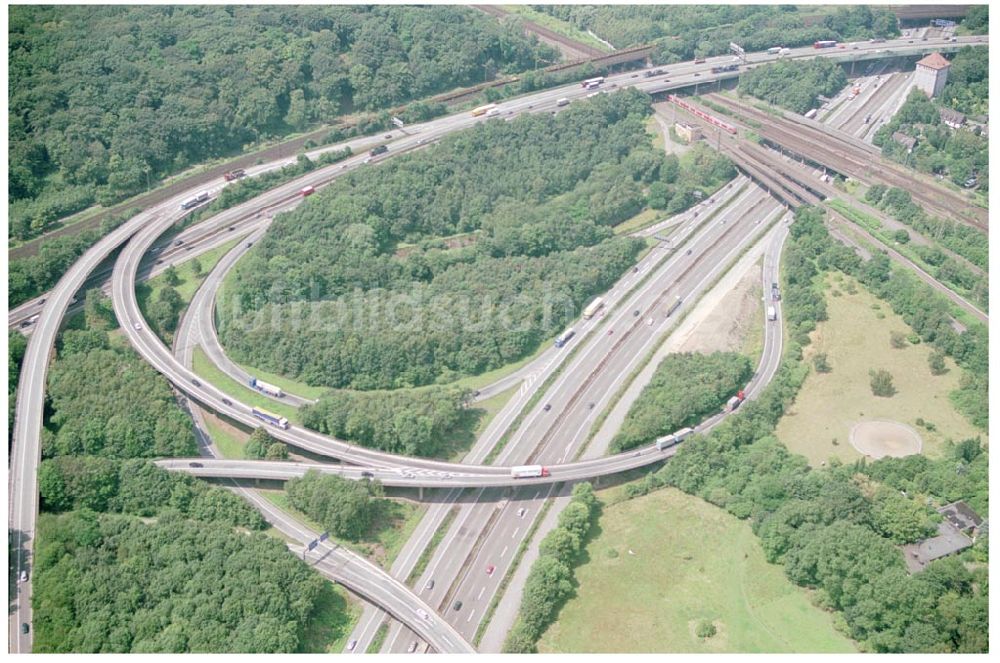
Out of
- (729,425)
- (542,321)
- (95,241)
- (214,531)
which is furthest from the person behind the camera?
(95,241)

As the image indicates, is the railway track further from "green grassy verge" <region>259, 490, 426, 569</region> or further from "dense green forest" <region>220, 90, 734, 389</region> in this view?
"green grassy verge" <region>259, 490, 426, 569</region>

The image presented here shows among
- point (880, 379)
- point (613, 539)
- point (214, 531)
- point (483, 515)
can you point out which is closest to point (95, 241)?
point (214, 531)

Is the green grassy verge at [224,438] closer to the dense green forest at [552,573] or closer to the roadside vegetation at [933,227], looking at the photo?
the dense green forest at [552,573]

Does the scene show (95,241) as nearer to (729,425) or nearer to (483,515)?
(483,515)

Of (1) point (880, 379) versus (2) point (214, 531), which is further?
(1) point (880, 379)

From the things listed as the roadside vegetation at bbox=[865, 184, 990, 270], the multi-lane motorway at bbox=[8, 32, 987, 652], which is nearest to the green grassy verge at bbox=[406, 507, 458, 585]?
the multi-lane motorway at bbox=[8, 32, 987, 652]

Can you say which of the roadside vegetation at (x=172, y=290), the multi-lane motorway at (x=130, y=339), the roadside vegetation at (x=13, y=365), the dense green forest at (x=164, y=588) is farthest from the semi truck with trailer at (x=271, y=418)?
the roadside vegetation at (x=13, y=365)
